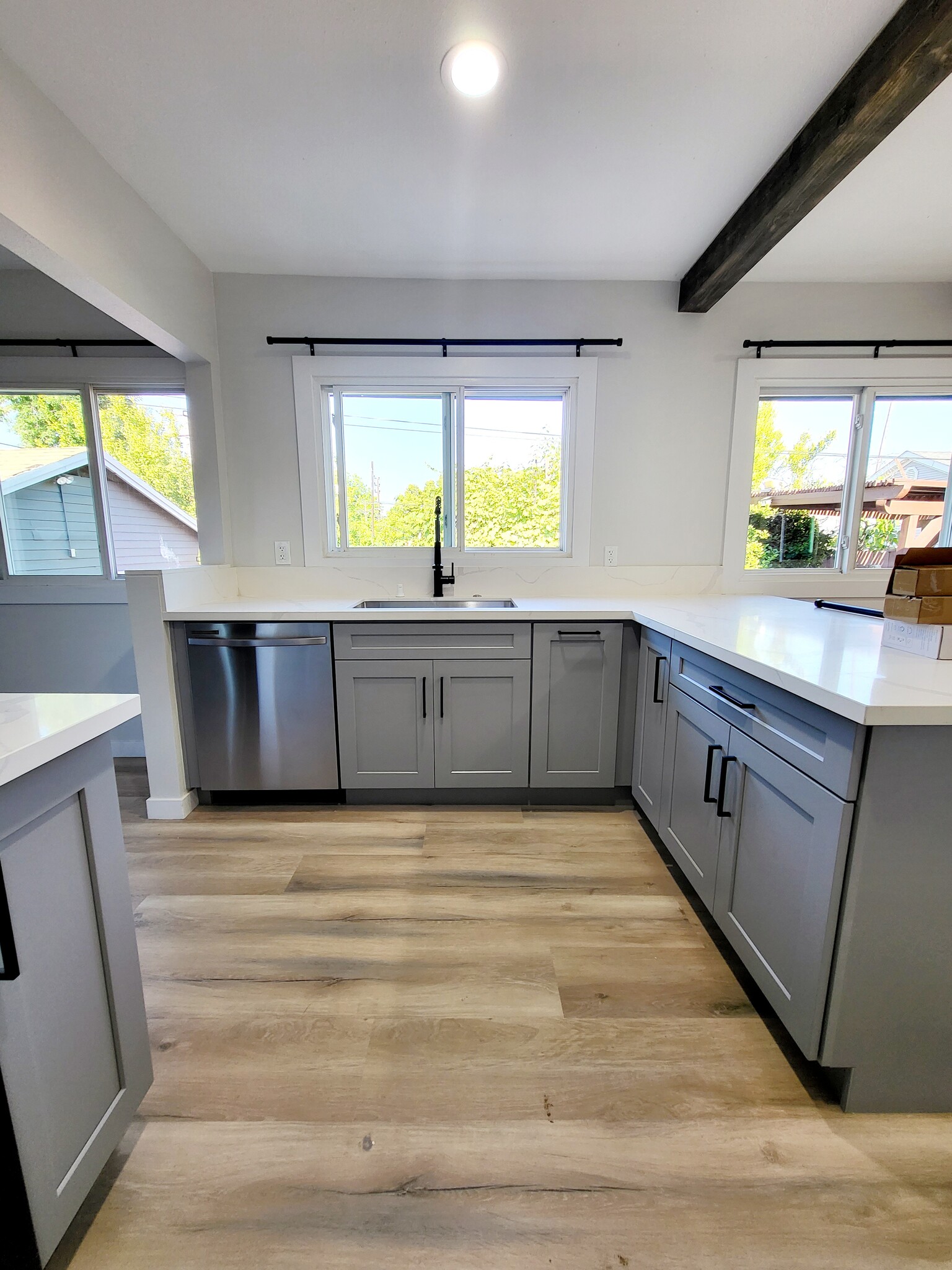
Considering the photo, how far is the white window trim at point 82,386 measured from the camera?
2.66 m

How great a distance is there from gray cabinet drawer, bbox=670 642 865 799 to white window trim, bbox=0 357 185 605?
9.72 feet

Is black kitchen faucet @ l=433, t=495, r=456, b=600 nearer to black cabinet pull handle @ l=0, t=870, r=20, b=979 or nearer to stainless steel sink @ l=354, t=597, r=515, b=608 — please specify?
stainless steel sink @ l=354, t=597, r=515, b=608

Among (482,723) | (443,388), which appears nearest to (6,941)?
(482,723)

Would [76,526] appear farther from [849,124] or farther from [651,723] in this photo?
[849,124]

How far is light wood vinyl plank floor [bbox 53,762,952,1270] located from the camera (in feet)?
2.94

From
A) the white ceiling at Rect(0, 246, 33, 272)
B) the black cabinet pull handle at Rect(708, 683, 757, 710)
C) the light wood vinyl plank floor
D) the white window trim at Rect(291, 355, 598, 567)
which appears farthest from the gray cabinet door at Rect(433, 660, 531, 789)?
the white ceiling at Rect(0, 246, 33, 272)

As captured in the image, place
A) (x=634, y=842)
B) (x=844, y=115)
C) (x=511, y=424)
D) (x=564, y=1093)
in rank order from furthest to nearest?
(x=511, y=424) → (x=634, y=842) → (x=844, y=115) → (x=564, y=1093)

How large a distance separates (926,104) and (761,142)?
1.52 ft

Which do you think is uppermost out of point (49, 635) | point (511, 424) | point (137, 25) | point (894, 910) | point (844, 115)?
point (137, 25)

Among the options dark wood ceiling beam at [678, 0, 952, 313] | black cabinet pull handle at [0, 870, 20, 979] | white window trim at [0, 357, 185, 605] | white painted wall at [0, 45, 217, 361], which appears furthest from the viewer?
white window trim at [0, 357, 185, 605]

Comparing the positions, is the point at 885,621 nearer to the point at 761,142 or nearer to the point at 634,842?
the point at 634,842

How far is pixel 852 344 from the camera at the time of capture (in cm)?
260

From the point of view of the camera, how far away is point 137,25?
4.36 feet

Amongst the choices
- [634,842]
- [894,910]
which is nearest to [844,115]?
[894,910]
